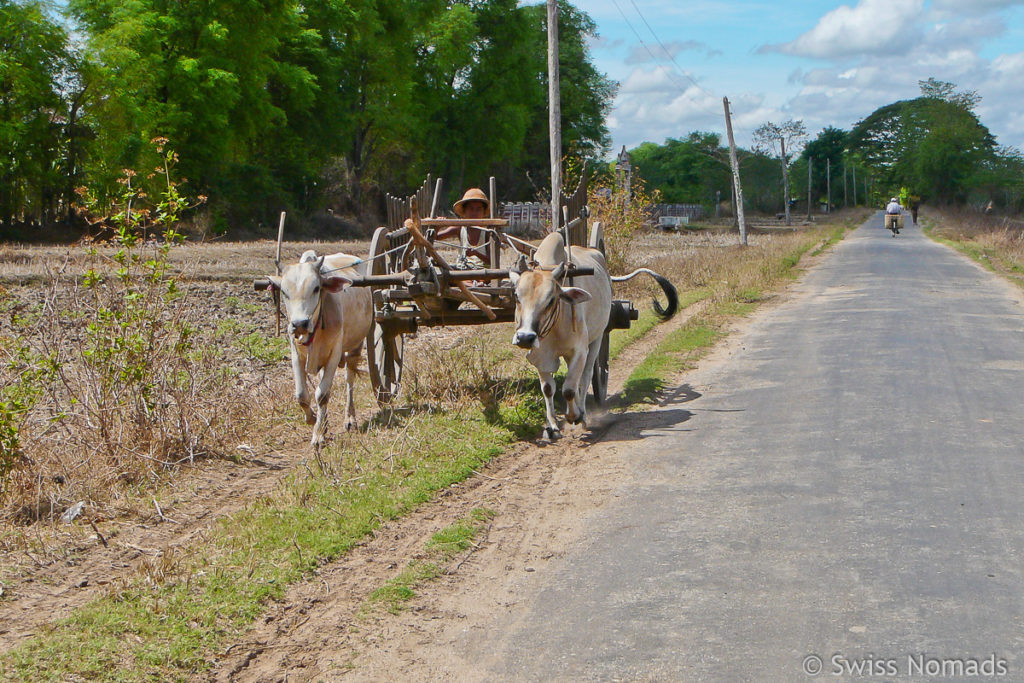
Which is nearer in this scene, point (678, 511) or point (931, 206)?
A: point (678, 511)

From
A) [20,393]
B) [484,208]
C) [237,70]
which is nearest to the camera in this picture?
[20,393]

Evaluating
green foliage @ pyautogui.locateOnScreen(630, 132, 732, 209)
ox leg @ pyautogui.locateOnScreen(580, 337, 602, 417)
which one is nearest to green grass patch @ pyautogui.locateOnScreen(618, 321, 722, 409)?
ox leg @ pyautogui.locateOnScreen(580, 337, 602, 417)

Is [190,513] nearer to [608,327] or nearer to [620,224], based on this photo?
[608,327]

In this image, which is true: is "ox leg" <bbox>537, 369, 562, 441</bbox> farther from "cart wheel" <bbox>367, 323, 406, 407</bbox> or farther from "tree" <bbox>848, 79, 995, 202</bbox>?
"tree" <bbox>848, 79, 995, 202</bbox>

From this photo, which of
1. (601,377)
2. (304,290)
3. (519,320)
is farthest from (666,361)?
(304,290)

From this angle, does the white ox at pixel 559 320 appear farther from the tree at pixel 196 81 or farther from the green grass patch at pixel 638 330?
the tree at pixel 196 81

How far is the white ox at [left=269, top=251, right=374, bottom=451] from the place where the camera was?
7434mm

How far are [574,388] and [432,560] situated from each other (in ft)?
9.65

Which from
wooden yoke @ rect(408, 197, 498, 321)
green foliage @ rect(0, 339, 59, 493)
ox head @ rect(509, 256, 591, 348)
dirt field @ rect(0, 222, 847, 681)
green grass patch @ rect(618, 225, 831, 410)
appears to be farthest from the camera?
green grass patch @ rect(618, 225, 831, 410)

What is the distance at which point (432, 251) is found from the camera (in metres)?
7.64

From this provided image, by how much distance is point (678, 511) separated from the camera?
5906mm

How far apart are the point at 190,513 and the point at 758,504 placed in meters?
3.37

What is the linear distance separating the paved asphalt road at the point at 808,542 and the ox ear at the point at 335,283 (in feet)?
8.20

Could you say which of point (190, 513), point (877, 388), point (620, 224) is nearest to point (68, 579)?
point (190, 513)
